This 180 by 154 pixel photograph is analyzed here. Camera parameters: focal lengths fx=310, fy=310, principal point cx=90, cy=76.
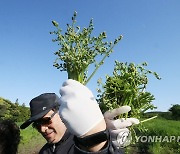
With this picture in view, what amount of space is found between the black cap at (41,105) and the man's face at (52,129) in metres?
0.06

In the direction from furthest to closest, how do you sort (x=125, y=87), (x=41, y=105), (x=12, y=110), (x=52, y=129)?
(x=12, y=110) < (x=41, y=105) < (x=52, y=129) < (x=125, y=87)

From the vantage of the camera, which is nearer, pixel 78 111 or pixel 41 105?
pixel 78 111

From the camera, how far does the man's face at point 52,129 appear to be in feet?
10.6

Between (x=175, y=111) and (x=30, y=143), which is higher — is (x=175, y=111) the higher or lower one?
the lower one

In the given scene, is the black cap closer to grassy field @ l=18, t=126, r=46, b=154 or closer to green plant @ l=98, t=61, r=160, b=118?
green plant @ l=98, t=61, r=160, b=118

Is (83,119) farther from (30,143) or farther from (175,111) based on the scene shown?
(175,111)

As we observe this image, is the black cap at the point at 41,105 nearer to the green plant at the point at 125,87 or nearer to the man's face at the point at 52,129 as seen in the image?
the man's face at the point at 52,129

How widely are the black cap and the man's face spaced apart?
0.06 meters

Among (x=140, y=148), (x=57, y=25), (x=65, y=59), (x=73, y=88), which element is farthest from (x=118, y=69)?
(x=140, y=148)

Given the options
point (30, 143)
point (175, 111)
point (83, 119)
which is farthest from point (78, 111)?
point (175, 111)

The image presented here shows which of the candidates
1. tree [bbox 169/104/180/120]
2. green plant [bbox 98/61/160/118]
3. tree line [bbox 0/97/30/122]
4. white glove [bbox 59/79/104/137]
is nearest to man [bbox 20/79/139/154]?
white glove [bbox 59/79/104/137]

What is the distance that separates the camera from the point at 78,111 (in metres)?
1.35

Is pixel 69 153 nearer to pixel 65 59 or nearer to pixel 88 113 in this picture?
pixel 65 59

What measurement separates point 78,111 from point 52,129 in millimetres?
1948
